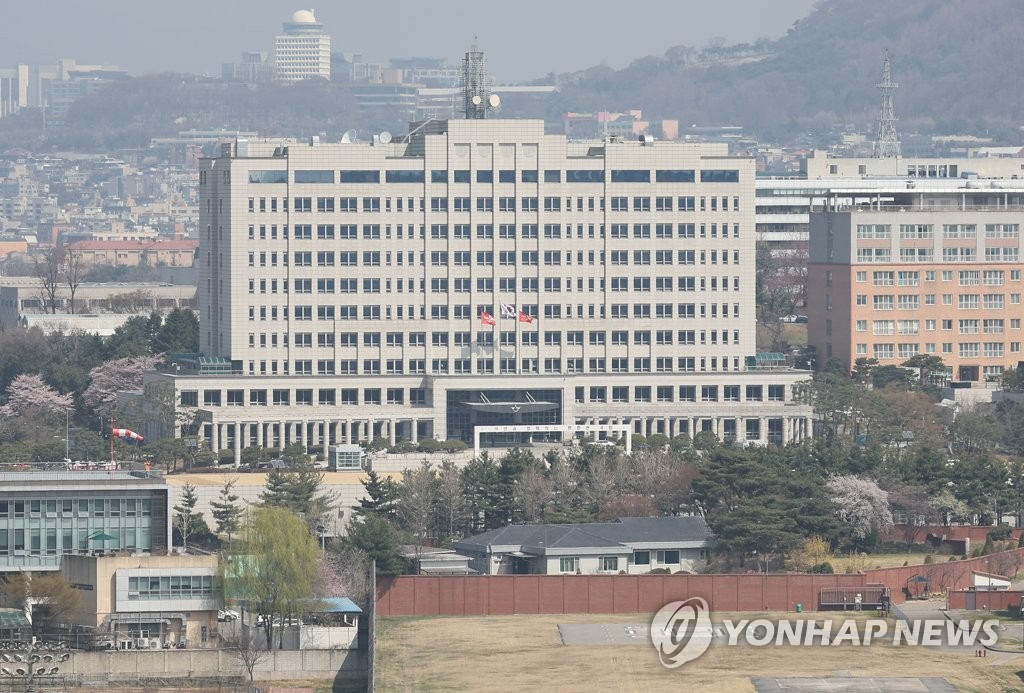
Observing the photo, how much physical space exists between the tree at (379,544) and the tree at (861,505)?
20.3m

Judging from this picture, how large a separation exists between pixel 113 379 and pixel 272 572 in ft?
217

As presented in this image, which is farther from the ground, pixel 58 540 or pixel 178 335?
pixel 178 335

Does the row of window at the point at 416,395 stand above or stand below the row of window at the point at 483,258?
below

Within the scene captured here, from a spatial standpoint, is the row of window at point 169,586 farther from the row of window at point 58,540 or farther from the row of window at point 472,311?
the row of window at point 472,311

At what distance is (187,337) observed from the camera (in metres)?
182

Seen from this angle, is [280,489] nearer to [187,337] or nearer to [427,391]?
[427,391]

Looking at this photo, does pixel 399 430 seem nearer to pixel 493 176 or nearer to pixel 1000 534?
pixel 493 176

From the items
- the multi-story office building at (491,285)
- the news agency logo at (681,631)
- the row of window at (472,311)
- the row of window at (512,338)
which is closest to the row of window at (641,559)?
the news agency logo at (681,631)

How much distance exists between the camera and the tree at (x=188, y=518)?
128250 millimetres

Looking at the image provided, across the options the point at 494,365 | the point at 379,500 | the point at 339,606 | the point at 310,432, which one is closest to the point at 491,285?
the point at 494,365

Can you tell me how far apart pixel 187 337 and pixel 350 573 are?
68819 mm

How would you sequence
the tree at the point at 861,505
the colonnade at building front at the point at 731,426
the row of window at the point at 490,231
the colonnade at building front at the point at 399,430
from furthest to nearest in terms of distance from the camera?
the row of window at the point at 490,231, the colonnade at building front at the point at 731,426, the colonnade at building front at the point at 399,430, the tree at the point at 861,505

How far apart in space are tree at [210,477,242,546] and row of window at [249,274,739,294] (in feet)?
101

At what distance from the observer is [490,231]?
549ft
